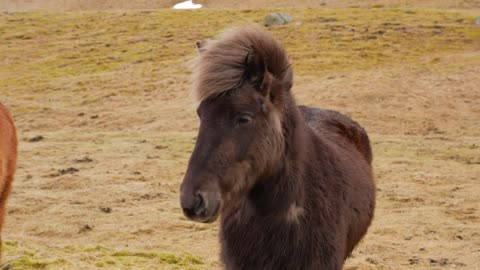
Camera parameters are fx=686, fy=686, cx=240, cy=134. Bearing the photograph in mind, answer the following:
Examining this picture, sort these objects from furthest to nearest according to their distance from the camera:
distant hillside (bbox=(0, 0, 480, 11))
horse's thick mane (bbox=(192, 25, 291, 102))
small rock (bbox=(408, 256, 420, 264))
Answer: distant hillside (bbox=(0, 0, 480, 11)) → small rock (bbox=(408, 256, 420, 264)) → horse's thick mane (bbox=(192, 25, 291, 102))

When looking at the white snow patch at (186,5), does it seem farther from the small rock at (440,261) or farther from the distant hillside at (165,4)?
the small rock at (440,261)

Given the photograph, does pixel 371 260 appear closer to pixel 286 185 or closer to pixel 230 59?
pixel 286 185

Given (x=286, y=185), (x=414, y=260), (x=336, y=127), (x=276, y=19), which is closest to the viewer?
(x=286, y=185)

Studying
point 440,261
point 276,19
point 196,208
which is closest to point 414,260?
point 440,261

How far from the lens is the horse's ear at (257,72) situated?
3.70 meters

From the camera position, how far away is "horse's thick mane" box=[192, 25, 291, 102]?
3.67 m

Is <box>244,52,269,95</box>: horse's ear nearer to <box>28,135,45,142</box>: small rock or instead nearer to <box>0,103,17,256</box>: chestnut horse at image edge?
<box>0,103,17,256</box>: chestnut horse at image edge

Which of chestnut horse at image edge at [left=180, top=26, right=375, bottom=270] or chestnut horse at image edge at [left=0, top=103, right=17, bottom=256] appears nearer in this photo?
chestnut horse at image edge at [left=180, top=26, right=375, bottom=270]

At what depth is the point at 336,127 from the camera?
575cm

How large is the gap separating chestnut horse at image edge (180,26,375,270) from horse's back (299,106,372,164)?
2.93ft

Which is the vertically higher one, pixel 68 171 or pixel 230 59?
pixel 230 59

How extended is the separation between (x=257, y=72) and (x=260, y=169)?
Result: 53 cm

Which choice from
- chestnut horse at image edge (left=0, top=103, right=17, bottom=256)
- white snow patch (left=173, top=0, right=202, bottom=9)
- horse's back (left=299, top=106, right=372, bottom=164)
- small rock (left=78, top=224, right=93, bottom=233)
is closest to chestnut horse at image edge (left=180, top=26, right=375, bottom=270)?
horse's back (left=299, top=106, right=372, bottom=164)

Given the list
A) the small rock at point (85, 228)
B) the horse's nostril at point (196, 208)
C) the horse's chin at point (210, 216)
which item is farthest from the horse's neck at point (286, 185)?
the small rock at point (85, 228)
